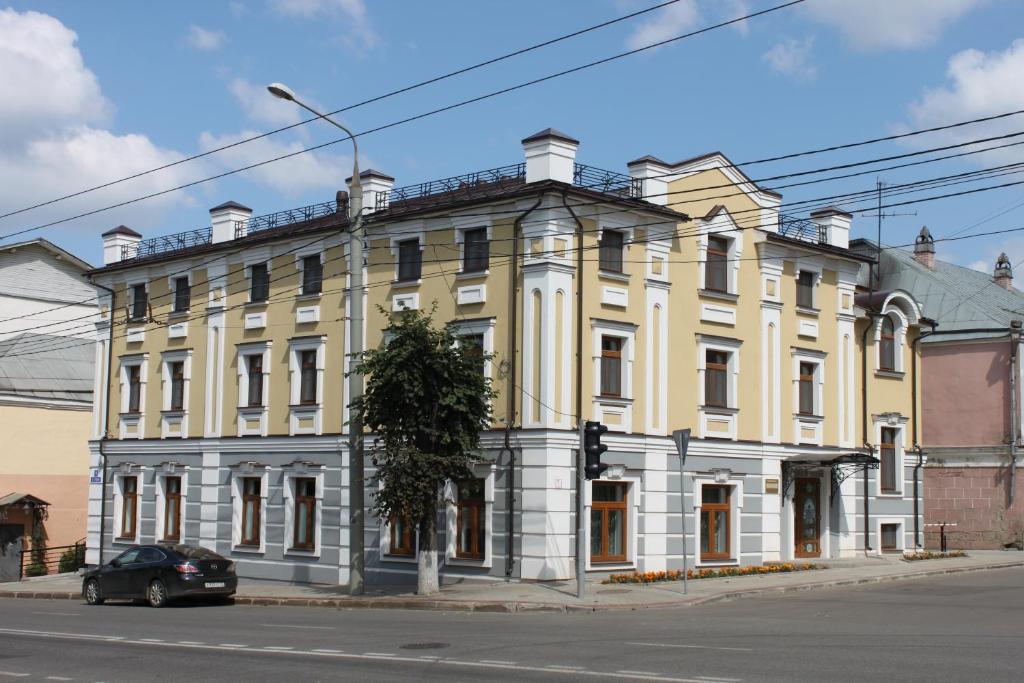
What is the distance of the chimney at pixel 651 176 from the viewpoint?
28953 mm

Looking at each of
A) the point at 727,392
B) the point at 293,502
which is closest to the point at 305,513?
the point at 293,502

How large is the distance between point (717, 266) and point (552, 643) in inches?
643

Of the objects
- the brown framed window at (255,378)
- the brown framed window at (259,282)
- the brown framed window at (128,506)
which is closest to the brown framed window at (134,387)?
the brown framed window at (128,506)

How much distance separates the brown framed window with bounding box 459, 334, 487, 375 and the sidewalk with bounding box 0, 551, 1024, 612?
4.79 m

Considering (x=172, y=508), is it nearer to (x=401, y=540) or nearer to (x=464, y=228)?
(x=401, y=540)

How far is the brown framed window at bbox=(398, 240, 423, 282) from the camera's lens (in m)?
30.0

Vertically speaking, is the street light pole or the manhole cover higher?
the street light pole

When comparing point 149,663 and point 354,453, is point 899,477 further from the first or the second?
point 149,663

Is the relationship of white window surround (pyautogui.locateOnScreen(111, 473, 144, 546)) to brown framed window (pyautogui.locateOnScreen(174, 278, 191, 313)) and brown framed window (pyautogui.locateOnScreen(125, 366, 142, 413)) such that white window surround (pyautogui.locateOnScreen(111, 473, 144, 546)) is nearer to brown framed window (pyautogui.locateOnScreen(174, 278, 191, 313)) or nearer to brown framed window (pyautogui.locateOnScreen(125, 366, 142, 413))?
brown framed window (pyautogui.locateOnScreen(125, 366, 142, 413))

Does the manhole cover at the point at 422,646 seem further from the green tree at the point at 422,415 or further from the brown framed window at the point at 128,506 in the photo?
the brown framed window at the point at 128,506

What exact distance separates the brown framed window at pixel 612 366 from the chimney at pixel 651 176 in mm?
3565

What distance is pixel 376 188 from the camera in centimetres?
3147

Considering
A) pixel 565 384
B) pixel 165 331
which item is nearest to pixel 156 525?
pixel 165 331

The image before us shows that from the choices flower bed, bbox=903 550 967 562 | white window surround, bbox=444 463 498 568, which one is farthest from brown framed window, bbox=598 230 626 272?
flower bed, bbox=903 550 967 562
